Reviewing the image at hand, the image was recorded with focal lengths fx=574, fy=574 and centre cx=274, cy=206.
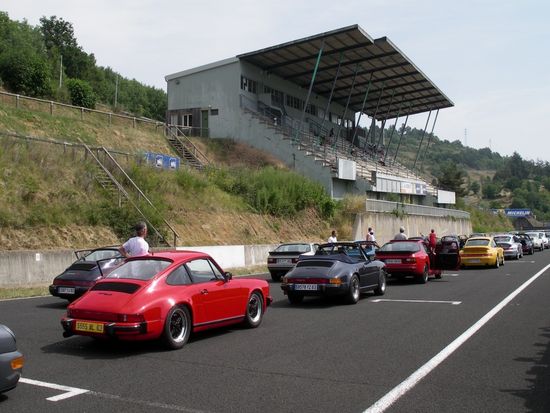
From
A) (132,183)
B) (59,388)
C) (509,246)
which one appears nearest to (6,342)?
(59,388)

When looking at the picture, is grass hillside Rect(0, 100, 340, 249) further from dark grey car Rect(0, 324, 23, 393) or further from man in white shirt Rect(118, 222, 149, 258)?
dark grey car Rect(0, 324, 23, 393)

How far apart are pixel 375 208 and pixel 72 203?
24639 mm

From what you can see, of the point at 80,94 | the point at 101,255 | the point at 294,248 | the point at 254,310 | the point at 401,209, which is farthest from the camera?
the point at 80,94

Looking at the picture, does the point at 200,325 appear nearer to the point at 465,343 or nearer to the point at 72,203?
the point at 465,343

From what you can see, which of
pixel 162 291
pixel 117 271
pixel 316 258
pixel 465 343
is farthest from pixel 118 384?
pixel 316 258

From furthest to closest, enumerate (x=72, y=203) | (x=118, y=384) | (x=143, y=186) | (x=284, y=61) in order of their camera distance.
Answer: (x=284, y=61) → (x=143, y=186) → (x=72, y=203) → (x=118, y=384)

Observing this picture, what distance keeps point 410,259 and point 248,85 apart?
113 feet

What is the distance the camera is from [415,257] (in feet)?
62.2

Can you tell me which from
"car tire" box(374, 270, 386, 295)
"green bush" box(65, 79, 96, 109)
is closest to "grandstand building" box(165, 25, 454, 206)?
"green bush" box(65, 79, 96, 109)

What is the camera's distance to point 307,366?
7.42 meters

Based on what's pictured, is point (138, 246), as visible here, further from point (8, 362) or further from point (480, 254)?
point (480, 254)

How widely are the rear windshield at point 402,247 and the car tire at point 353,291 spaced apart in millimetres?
5850

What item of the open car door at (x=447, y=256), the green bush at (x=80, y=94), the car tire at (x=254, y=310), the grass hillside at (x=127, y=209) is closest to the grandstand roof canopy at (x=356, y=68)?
the grass hillside at (x=127, y=209)

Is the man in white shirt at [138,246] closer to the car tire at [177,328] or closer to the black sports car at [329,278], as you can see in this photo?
the car tire at [177,328]
